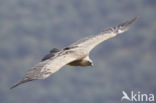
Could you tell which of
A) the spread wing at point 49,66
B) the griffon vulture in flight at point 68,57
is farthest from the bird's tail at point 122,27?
the spread wing at point 49,66

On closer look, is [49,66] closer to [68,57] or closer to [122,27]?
[68,57]

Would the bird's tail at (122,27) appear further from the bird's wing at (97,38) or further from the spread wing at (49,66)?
the spread wing at (49,66)

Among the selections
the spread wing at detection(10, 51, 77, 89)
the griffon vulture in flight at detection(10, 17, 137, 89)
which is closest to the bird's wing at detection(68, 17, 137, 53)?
the griffon vulture in flight at detection(10, 17, 137, 89)

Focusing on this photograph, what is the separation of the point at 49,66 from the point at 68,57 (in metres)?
0.85

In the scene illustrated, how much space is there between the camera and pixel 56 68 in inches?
391

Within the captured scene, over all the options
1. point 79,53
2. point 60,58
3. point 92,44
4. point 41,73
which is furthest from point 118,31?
point 41,73

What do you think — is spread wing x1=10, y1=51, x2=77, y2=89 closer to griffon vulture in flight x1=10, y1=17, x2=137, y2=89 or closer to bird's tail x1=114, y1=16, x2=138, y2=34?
griffon vulture in flight x1=10, y1=17, x2=137, y2=89

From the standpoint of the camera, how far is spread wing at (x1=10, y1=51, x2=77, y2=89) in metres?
9.47

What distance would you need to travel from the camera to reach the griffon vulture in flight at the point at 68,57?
31.6 feet

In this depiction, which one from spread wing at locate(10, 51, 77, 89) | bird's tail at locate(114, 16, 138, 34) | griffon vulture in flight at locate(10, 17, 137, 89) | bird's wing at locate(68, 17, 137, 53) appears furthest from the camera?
bird's tail at locate(114, 16, 138, 34)

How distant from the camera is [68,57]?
10.9 meters

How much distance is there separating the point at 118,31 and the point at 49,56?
263cm

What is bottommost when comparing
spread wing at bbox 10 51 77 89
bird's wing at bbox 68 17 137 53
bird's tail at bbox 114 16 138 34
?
spread wing at bbox 10 51 77 89

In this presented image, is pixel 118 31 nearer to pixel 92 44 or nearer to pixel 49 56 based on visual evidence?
pixel 92 44
